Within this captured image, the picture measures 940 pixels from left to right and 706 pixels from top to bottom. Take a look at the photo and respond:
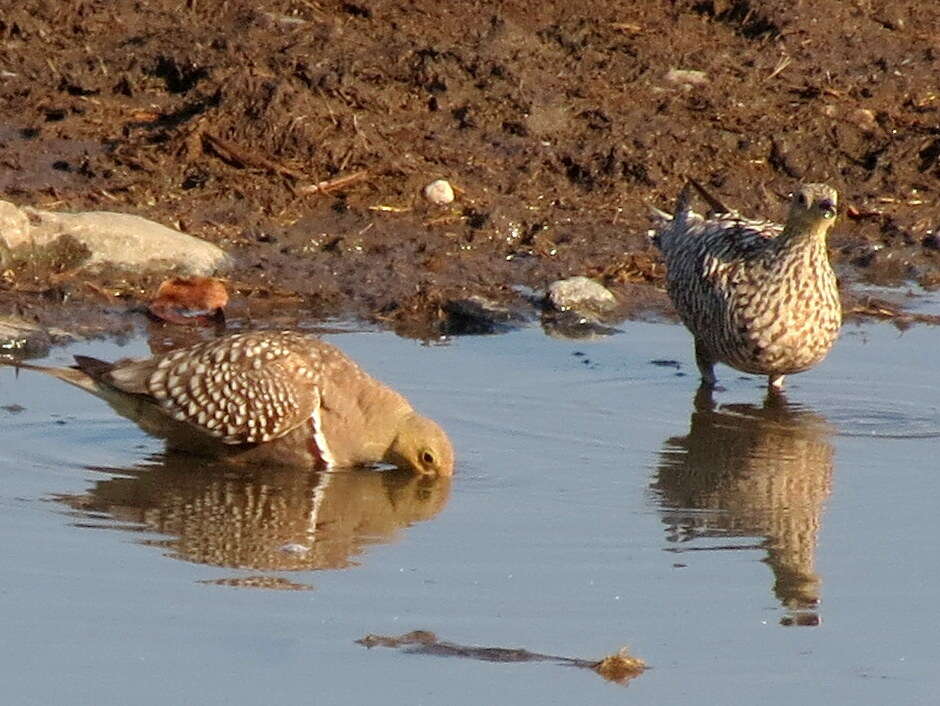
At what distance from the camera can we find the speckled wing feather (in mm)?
7891

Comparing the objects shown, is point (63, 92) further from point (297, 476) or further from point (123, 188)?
point (297, 476)

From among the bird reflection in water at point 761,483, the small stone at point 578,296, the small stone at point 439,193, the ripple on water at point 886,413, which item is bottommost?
the bird reflection in water at point 761,483

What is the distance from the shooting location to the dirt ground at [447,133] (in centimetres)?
1085

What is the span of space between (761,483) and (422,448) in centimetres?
124

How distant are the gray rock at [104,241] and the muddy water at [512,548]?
773 millimetres

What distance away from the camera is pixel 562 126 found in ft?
39.8

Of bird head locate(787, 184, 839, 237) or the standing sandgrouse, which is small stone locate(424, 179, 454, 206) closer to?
the standing sandgrouse

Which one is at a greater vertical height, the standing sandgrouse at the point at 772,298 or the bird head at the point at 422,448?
the standing sandgrouse at the point at 772,298

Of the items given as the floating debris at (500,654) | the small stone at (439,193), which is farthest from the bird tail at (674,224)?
the floating debris at (500,654)

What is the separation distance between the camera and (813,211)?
30.0 ft

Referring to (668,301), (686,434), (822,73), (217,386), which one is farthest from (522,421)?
(822,73)

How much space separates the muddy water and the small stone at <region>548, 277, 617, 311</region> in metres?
0.69

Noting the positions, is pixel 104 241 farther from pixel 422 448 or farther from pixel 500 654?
pixel 500 654

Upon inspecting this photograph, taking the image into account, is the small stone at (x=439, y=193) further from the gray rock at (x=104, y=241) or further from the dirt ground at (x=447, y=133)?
the gray rock at (x=104, y=241)
